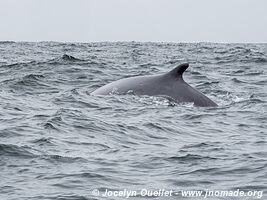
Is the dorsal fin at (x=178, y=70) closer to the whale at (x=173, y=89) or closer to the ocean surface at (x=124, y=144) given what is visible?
the whale at (x=173, y=89)

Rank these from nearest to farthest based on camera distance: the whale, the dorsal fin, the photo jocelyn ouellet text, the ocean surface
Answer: the photo jocelyn ouellet text
the ocean surface
the dorsal fin
the whale

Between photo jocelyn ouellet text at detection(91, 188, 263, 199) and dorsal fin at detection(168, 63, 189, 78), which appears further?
dorsal fin at detection(168, 63, 189, 78)

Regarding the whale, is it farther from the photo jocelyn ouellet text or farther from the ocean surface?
the photo jocelyn ouellet text

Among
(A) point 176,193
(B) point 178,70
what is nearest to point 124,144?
(A) point 176,193

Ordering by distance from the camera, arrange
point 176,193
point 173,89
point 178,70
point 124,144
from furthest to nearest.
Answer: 1. point 173,89
2. point 178,70
3. point 124,144
4. point 176,193

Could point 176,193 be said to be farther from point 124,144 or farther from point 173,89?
point 173,89

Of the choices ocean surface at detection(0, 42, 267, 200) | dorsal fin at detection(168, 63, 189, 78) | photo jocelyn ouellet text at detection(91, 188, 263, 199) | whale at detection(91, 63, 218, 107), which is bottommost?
photo jocelyn ouellet text at detection(91, 188, 263, 199)

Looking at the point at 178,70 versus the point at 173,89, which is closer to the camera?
the point at 178,70

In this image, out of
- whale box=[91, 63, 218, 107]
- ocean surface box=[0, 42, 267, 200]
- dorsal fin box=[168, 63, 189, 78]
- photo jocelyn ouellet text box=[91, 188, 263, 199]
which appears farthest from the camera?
whale box=[91, 63, 218, 107]

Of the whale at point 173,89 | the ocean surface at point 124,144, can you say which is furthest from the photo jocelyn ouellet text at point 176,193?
the whale at point 173,89

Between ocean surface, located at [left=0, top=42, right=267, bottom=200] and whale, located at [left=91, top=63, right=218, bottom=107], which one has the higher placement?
whale, located at [left=91, top=63, right=218, bottom=107]

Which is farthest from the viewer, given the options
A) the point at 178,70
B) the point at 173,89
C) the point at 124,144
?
the point at 173,89

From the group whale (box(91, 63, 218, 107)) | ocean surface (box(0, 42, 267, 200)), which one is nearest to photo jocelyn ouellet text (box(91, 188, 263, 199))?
ocean surface (box(0, 42, 267, 200))

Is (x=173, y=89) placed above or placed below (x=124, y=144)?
above
